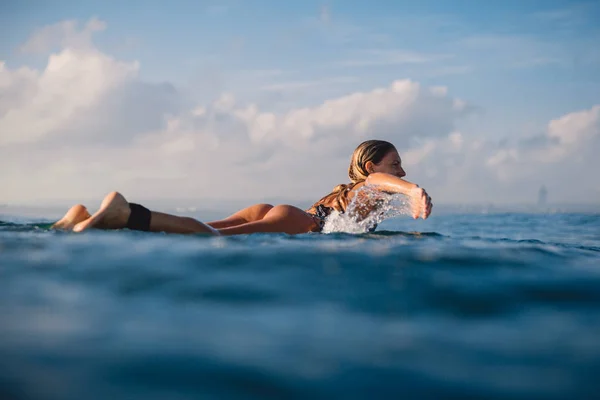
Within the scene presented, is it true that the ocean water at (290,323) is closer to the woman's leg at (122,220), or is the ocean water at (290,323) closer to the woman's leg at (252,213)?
the woman's leg at (122,220)

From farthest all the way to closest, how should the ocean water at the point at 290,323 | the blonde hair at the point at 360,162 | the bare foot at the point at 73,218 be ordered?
the blonde hair at the point at 360,162 → the bare foot at the point at 73,218 → the ocean water at the point at 290,323

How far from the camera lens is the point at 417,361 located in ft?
7.59

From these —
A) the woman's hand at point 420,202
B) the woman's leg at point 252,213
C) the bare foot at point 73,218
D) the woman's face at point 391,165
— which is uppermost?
the woman's face at point 391,165

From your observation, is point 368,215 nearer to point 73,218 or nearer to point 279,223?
point 279,223

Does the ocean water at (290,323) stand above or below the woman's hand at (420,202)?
below

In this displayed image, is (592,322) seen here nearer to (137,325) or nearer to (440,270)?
(440,270)

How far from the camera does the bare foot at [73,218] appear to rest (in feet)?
19.2

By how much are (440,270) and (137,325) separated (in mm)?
2170

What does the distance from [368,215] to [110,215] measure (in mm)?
3125

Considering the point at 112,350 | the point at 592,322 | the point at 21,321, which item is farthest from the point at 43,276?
the point at 592,322

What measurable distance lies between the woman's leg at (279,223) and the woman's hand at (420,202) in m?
1.36

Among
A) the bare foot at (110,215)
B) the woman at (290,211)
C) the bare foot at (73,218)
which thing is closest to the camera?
the bare foot at (110,215)

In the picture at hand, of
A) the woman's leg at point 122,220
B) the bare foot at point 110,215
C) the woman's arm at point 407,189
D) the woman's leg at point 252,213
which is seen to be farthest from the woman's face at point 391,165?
the bare foot at point 110,215

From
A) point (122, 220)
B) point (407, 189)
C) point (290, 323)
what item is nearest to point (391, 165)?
point (407, 189)
